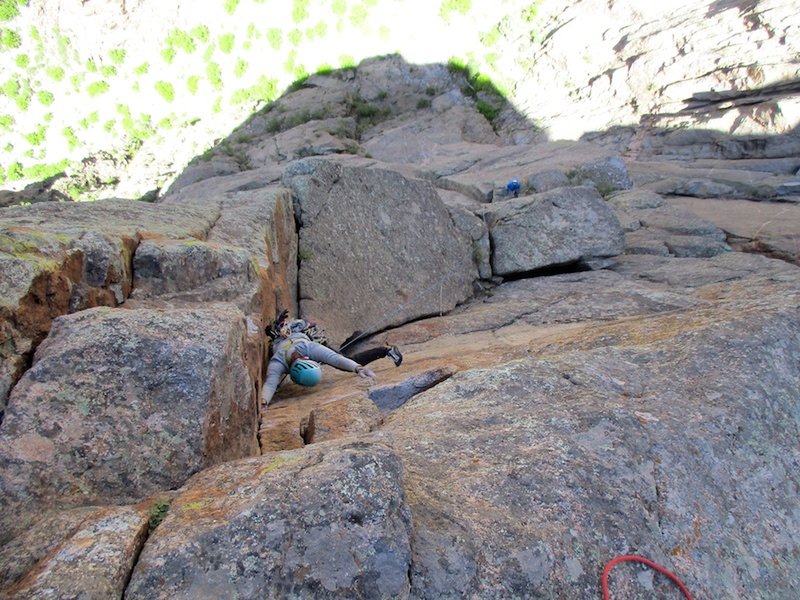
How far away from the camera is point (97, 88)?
2397cm

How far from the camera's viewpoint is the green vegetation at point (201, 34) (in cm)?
2412

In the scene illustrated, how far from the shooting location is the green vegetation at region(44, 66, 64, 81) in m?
24.1

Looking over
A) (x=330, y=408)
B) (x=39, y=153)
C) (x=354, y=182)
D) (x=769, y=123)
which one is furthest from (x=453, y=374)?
(x=39, y=153)

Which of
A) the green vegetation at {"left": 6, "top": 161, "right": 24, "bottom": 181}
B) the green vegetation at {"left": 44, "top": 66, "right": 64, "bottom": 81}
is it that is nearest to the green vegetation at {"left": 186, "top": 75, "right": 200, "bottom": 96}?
the green vegetation at {"left": 44, "top": 66, "right": 64, "bottom": 81}

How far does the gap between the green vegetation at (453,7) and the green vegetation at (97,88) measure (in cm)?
1352

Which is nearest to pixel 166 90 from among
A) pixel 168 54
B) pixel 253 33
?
pixel 168 54

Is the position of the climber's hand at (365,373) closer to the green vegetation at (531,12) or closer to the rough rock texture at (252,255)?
the rough rock texture at (252,255)

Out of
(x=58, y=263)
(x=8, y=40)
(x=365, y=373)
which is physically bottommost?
(x=365, y=373)

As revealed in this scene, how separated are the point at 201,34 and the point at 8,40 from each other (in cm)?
787

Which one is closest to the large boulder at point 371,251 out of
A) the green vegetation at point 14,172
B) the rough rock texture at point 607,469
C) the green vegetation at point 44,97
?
the rough rock texture at point 607,469

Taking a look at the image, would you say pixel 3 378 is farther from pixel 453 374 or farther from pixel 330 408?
pixel 453 374

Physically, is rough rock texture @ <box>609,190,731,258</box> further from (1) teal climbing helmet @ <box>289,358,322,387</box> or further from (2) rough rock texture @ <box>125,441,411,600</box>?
(2) rough rock texture @ <box>125,441,411,600</box>

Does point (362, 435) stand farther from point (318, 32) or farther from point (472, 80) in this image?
point (318, 32)

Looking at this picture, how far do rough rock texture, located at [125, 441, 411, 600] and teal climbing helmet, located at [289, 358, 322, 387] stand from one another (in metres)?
3.13
